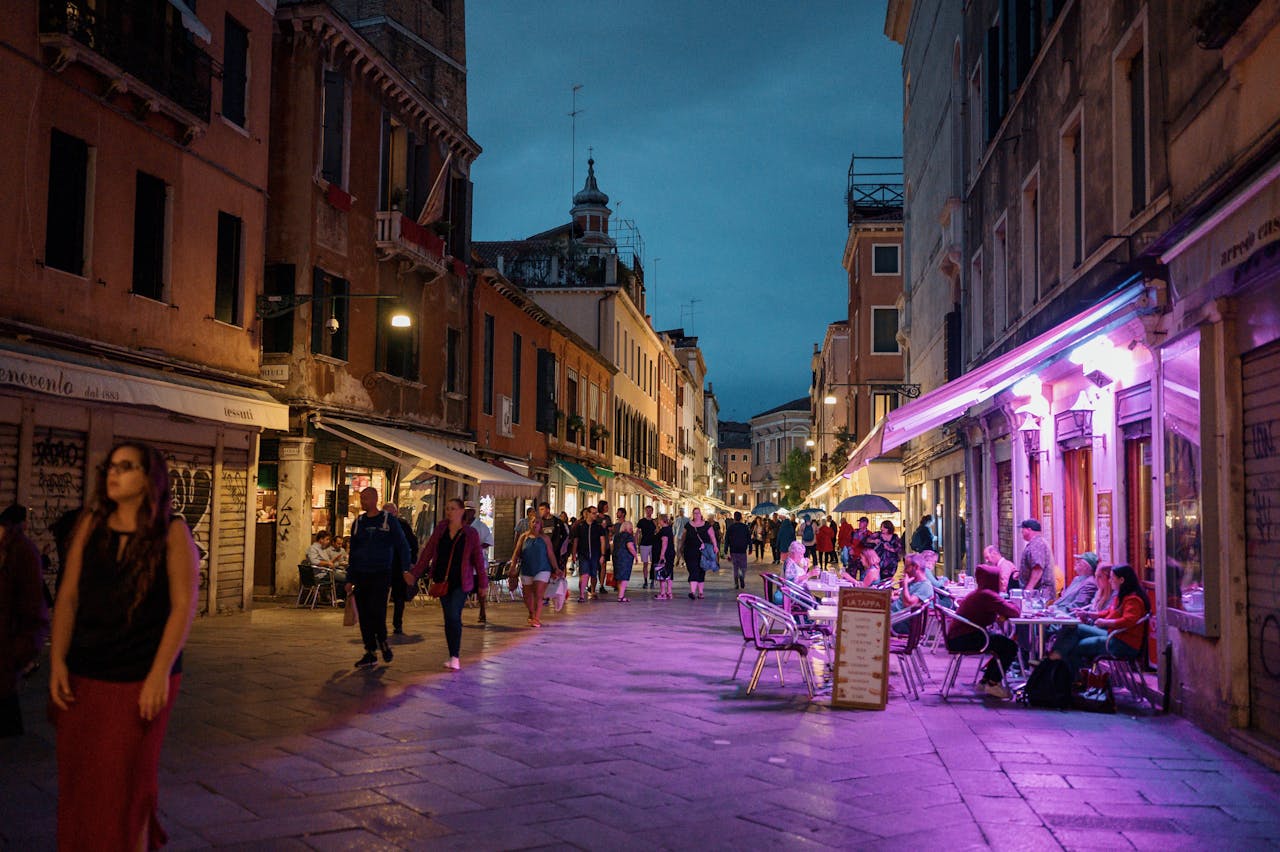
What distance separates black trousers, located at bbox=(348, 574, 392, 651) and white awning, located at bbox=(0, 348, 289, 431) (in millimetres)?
3278

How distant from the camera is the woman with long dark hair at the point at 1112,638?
9.08 m

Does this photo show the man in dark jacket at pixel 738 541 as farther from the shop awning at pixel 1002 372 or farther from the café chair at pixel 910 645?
the café chair at pixel 910 645

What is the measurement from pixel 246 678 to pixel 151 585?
6063 millimetres

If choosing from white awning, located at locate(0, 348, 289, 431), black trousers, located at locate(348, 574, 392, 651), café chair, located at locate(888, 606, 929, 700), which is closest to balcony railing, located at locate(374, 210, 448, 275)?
white awning, located at locate(0, 348, 289, 431)

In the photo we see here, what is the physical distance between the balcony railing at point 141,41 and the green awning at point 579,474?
59.3ft

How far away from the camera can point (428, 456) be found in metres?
17.5

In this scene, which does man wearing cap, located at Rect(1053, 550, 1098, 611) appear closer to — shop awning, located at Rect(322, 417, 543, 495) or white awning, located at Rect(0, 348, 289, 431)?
white awning, located at Rect(0, 348, 289, 431)

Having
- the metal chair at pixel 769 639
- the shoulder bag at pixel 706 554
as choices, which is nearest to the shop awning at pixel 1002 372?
the metal chair at pixel 769 639

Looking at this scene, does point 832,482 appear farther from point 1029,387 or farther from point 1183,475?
point 1183,475

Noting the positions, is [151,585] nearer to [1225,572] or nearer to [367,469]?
[1225,572]

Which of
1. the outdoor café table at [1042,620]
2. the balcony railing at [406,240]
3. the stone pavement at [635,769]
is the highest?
the balcony railing at [406,240]

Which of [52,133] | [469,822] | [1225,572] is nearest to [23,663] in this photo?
[469,822]

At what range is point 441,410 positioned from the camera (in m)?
22.5

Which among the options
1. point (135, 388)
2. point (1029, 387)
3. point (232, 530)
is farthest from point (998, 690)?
point (232, 530)
